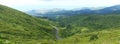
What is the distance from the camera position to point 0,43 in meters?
95.7
